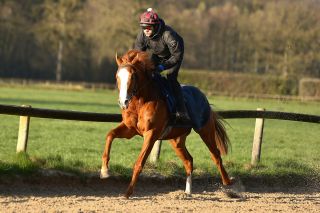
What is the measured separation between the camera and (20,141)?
8.77 meters

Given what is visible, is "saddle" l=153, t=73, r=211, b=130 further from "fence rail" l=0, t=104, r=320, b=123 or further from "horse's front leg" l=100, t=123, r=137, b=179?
"fence rail" l=0, t=104, r=320, b=123

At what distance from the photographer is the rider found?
7.67m

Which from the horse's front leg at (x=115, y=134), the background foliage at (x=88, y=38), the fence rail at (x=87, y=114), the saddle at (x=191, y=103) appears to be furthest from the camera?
the background foliage at (x=88, y=38)

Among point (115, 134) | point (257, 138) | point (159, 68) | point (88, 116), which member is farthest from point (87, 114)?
point (257, 138)

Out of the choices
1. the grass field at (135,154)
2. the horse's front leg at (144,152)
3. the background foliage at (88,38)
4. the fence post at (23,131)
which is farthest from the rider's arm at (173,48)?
the background foliage at (88,38)

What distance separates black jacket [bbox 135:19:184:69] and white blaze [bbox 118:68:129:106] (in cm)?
87

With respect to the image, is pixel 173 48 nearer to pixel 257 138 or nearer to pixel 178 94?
pixel 178 94

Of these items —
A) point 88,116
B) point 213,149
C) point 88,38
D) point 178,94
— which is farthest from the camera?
point 88,38

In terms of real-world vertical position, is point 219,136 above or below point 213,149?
above

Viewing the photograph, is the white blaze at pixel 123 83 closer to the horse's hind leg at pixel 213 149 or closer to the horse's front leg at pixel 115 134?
the horse's front leg at pixel 115 134

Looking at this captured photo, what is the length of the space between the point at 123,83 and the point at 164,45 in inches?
45.6

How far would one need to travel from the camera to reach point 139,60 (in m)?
7.45

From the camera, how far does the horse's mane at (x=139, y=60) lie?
24.3 ft

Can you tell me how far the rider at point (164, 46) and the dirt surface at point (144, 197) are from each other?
1192 millimetres
